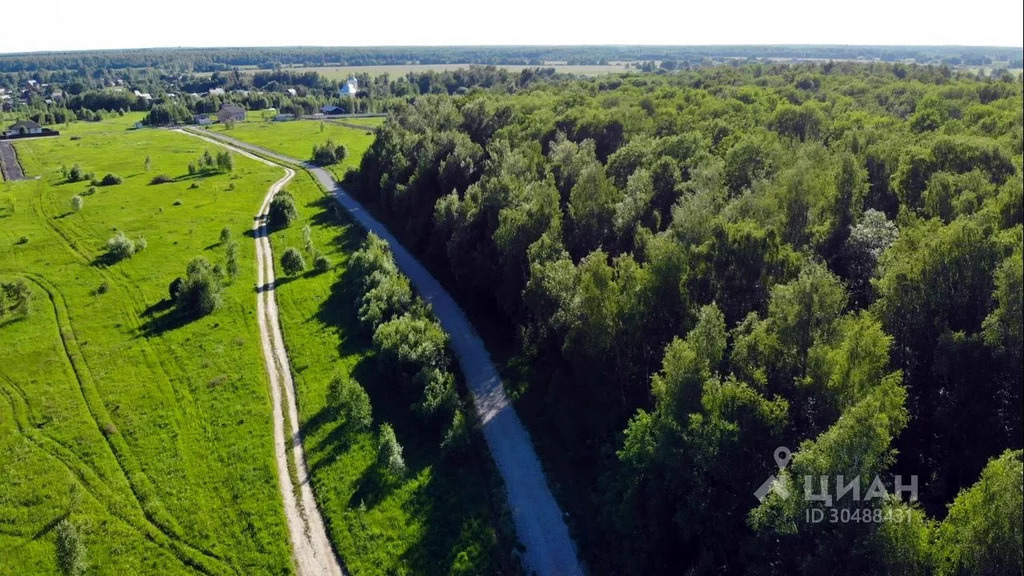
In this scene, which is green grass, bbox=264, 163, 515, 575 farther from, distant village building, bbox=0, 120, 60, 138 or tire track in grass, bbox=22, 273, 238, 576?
distant village building, bbox=0, 120, 60, 138

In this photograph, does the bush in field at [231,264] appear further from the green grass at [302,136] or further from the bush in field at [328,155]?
the bush in field at [328,155]

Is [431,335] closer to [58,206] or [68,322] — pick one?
[68,322]

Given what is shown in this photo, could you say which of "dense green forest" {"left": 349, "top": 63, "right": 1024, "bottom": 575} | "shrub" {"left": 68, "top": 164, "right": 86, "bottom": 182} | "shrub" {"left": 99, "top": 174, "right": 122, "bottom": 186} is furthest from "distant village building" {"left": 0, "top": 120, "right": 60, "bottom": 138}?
"dense green forest" {"left": 349, "top": 63, "right": 1024, "bottom": 575}

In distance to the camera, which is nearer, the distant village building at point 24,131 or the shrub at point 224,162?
the shrub at point 224,162

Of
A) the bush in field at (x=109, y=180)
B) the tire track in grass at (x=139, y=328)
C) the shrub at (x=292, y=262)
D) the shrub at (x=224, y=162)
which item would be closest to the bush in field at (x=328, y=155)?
the shrub at (x=224, y=162)

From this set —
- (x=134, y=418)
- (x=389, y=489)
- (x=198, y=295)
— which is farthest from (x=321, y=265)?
(x=389, y=489)
